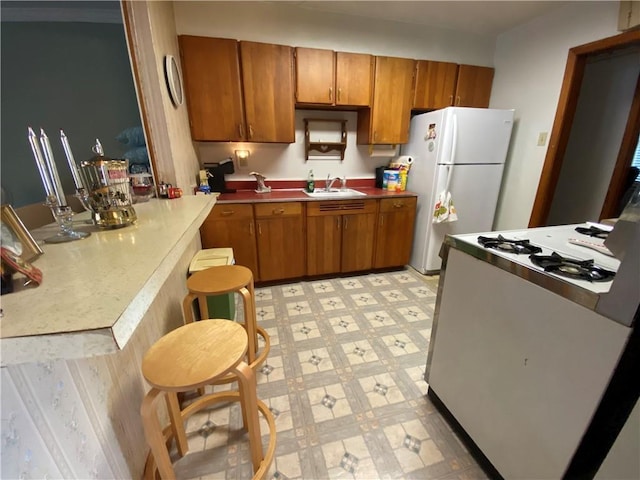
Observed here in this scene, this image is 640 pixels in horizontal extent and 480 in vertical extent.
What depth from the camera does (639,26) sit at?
5.76 ft

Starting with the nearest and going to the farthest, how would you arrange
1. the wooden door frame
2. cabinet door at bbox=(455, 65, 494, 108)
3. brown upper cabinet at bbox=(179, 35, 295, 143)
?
1. the wooden door frame
2. brown upper cabinet at bbox=(179, 35, 295, 143)
3. cabinet door at bbox=(455, 65, 494, 108)

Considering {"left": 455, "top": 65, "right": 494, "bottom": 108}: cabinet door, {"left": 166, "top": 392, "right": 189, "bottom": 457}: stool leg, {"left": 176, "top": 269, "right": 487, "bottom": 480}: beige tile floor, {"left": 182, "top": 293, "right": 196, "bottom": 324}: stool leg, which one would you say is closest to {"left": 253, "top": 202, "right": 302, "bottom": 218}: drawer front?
{"left": 176, "top": 269, "right": 487, "bottom": 480}: beige tile floor

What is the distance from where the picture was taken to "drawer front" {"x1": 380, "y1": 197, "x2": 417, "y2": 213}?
8.43 ft

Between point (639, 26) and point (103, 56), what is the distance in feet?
10.7

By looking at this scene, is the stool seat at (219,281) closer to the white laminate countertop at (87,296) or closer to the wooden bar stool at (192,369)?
the wooden bar stool at (192,369)

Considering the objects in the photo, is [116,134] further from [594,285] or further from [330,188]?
[594,285]

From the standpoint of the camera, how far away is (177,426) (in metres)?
1.09

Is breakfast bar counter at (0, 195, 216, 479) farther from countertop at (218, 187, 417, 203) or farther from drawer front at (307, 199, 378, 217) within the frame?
drawer front at (307, 199, 378, 217)

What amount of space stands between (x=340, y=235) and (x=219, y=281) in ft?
4.67

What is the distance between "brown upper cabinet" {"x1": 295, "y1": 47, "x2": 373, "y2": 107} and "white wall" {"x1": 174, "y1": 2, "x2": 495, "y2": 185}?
0.74 feet

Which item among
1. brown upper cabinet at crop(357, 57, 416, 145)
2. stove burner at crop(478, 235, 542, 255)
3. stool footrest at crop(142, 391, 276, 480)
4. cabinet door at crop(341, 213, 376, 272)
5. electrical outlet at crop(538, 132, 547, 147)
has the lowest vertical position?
stool footrest at crop(142, 391, 276, 480)

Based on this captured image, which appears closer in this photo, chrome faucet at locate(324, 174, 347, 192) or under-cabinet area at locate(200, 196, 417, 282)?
under-cabinet area at locate(200, 196, 417, 282)

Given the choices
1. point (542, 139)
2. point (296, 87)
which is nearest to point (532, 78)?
point (542, 139)

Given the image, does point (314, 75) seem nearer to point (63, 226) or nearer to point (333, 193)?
point (333, 193)
